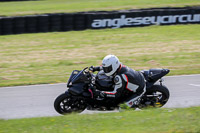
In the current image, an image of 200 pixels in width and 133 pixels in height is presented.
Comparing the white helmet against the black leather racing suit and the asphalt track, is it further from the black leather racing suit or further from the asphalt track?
the asphalt track

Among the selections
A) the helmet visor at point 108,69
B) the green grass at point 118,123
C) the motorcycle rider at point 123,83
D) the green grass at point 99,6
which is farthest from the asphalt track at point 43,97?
the green grass at point 99,6

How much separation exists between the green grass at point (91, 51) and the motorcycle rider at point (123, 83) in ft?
13.7

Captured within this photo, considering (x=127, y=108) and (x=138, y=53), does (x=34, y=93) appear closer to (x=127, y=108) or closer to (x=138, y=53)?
(x=127, y=108)

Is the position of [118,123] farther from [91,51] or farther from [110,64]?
[91,51]

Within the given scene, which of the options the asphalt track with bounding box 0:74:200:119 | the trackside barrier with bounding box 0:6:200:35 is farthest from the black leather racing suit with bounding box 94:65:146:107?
the trackside barrier with bounding box 0:6:200:35

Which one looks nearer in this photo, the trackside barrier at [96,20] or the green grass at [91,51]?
the green grass at [91,51]

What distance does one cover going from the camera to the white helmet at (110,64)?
7512 mm

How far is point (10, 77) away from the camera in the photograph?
12.3 m

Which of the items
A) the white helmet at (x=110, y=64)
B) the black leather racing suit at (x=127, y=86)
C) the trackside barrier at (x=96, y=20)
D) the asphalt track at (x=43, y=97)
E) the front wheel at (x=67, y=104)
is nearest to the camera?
the white helmet at (x=110, y=64)

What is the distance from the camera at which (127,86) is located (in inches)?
305

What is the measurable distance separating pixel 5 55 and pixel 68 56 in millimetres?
3044

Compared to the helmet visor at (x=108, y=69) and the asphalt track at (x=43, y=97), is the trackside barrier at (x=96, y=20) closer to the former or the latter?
the asphalt track at (x=43, y=97)

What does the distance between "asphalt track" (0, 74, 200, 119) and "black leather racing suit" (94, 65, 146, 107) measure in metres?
1.11

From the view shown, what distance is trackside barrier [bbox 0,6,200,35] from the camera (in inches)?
738
